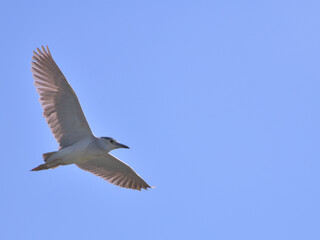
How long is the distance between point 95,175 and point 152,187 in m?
1.54

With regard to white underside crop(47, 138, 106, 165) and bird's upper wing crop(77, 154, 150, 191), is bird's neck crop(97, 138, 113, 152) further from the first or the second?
bird's upper wing crop(77, 154, 150, 191)

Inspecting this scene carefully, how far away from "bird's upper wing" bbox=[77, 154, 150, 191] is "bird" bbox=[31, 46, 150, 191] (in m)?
0.84

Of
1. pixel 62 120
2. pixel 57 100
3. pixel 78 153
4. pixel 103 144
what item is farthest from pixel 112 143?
pixel 57 100

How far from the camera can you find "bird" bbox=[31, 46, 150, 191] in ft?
39.4

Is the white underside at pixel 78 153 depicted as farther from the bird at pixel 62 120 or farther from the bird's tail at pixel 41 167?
the bird's tail at pixel 41 167

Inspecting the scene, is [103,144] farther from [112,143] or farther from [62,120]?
[62,120]

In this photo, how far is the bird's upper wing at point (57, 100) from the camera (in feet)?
39.7

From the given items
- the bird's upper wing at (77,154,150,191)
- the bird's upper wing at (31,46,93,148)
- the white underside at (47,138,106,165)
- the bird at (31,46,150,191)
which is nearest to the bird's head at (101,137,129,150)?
the bird at (31,46,150,191)

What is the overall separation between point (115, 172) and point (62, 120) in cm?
229

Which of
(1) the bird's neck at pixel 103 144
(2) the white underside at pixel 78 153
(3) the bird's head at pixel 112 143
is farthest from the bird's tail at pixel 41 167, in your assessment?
(3) the bird's head at pixel 112 143

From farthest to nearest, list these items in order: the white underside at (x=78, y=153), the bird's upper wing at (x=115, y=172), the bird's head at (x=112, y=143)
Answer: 1. the bird's upper wing at (x=115, y=172)
2. the bird's head at (x=112, y=143)
3. the white underside at (x=78, y=153)

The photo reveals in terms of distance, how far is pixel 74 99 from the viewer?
11977mm

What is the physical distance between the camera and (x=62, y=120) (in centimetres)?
1234

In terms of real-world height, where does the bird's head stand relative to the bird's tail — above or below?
above
